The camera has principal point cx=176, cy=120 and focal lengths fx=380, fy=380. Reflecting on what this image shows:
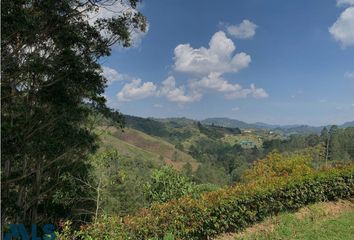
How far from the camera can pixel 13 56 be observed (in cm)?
1051

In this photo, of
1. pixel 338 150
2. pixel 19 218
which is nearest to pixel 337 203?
pixel 19 218

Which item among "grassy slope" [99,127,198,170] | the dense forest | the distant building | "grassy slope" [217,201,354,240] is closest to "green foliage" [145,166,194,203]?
the dense forest

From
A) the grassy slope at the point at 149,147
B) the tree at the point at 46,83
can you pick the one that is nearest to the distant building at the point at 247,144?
the grassy slope at the point at 149,147

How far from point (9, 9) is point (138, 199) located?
19.2 meters

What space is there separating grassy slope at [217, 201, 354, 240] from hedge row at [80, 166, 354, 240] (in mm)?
251

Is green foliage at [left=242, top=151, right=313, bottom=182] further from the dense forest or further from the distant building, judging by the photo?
the distant building

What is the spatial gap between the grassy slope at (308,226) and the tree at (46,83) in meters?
6.53

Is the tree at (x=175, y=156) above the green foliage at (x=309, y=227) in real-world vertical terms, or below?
below

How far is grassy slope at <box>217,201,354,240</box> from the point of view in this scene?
Result: 932 centimetres

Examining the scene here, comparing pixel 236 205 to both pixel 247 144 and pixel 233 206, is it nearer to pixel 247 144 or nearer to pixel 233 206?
pixel 233 206

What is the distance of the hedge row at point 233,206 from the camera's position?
788 cm

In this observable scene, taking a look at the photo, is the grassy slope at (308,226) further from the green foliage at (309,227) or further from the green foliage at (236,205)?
the green foliage at (236,205)

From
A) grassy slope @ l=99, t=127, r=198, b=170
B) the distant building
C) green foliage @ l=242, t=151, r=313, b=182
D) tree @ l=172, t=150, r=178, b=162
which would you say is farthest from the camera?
the distant building

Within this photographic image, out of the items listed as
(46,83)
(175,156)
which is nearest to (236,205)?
(46,83)
